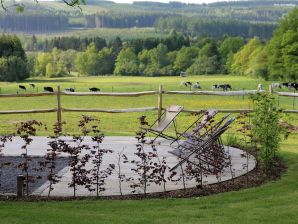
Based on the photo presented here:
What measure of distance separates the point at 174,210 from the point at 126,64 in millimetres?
94131

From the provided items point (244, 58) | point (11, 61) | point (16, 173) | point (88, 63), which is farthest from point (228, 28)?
point (16, 173)

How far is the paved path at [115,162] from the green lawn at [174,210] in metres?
0.64

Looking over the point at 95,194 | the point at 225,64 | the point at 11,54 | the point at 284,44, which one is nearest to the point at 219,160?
the point at 95,194

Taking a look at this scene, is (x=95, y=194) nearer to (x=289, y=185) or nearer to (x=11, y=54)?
(x=289, y=185)

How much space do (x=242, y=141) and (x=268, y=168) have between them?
10.2ft

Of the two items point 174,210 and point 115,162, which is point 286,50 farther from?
point 174,210

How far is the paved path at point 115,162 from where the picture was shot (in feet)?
24.4

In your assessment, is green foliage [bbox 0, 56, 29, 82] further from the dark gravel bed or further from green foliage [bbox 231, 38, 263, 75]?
the dark gravel bed

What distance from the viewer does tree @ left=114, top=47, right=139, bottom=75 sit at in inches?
3905

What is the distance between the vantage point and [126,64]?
99875 millimetres

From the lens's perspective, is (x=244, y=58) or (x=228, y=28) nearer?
(x=244, y=58)

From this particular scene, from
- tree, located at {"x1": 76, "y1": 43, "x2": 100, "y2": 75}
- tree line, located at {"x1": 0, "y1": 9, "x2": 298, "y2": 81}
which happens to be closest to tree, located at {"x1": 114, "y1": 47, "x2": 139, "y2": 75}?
tree line, located at {"x1": 0, "y1": 9, "x2": 298, "y2": 81}

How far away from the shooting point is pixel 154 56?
328 feet

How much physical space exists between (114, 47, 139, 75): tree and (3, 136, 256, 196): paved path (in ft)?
285
